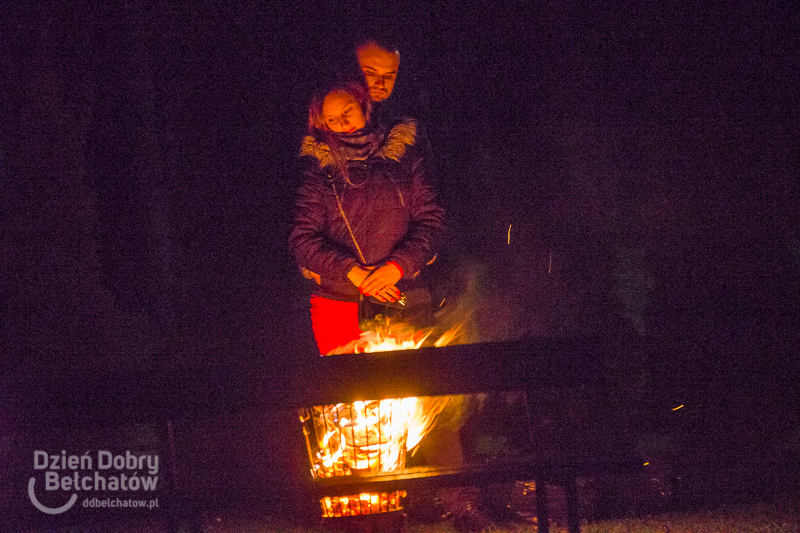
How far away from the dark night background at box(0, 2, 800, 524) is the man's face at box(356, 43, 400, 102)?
0.86 feet

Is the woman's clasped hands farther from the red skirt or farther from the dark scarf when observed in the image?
the dark scarf

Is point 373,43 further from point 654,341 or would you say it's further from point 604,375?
point 654,341

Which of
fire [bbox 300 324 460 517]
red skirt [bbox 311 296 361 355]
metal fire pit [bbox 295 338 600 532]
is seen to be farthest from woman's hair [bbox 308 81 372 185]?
metal fire pit [bbox 295 338 600 532]

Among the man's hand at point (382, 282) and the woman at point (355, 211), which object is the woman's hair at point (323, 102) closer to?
the woman at point (355, 211)

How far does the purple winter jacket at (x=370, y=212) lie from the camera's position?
126 inches

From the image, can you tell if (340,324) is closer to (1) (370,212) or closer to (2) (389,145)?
(1) (370,212)

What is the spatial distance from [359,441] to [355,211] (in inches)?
45.7

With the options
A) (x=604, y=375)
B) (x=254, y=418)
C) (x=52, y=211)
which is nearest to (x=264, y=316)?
(x=254, y=418)

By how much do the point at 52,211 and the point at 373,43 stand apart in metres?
2.39

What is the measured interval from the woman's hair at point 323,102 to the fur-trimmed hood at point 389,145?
5cm

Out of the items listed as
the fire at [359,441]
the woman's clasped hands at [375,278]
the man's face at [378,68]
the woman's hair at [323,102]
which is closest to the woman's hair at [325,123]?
the woman's hair at [323,102]

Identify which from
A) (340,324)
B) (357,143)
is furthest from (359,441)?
(357,143)

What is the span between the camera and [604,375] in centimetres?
239

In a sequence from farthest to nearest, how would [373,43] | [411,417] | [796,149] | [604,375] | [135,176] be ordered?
[796,149] < [135,176] < [373,43] < [411,417] < [604,375]
